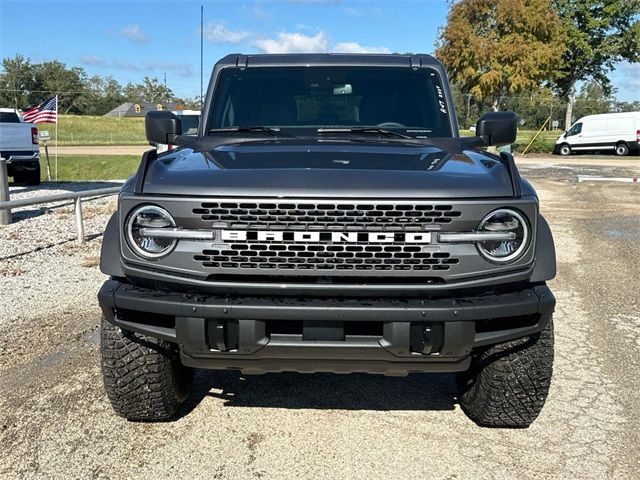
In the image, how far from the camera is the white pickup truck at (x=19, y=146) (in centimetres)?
1407

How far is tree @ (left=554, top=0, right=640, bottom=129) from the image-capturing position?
1453 inches

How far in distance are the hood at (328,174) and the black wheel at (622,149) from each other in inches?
1274

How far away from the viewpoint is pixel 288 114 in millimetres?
4043

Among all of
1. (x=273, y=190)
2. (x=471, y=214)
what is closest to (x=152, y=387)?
(x=273, y=190)

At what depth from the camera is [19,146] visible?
14.3 meters

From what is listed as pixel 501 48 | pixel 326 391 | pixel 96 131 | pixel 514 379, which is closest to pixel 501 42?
pixel 501 48

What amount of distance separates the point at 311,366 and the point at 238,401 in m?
1.07

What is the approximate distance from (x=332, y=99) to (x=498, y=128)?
1092mm

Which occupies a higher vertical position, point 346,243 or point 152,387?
point 346,243

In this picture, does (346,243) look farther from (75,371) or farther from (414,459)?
(75,371)

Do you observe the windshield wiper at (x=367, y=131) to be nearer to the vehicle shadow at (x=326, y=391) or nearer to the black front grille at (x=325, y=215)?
the black front grille at (x=325, y=215)

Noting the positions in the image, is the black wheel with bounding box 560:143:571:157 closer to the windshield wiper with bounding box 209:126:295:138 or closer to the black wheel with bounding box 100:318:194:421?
the windshield wiper with bounding box 209:126:295:138

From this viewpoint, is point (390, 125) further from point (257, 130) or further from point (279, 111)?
point (257, 130)

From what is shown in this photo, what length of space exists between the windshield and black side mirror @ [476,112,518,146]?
233mm
